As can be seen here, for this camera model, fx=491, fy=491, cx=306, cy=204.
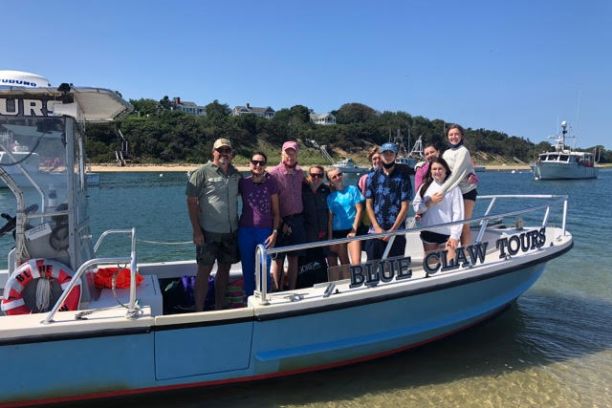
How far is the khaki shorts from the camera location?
4480 mm

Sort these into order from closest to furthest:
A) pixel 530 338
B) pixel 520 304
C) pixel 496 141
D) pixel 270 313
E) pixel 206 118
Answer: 1. pixel 270 313
2. pixel 530 338
3. pixel 520 304
4. pixel 206 118
5. pixel 496 141

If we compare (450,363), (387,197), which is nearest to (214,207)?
(387,197)

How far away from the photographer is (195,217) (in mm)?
4363

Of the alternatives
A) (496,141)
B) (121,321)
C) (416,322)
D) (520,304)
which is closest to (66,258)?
(121,321)

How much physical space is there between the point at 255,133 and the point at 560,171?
45943mm

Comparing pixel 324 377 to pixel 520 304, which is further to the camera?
pixel 520 304

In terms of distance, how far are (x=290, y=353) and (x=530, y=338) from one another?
3.54 meters

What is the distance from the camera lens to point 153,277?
4969mm

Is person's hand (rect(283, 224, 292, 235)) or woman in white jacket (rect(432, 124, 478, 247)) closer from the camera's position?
person's hand (rect(283, 224, 292, 235))

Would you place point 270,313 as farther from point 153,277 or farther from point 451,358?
point 451,358

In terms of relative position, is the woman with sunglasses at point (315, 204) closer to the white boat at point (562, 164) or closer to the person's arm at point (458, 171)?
the person's arm at point (458, 171)

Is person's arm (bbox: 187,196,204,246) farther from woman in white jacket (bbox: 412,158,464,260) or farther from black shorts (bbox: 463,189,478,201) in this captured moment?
black shorts (bbox: 463,189,478,201)

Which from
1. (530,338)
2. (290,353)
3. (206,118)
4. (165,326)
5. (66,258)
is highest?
(206,118)

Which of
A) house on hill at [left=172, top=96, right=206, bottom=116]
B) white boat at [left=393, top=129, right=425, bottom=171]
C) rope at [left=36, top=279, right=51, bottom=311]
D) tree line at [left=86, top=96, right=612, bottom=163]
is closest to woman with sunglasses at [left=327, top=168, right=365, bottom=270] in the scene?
white boat at [left=393, top=129, right=425, bottom=171]
